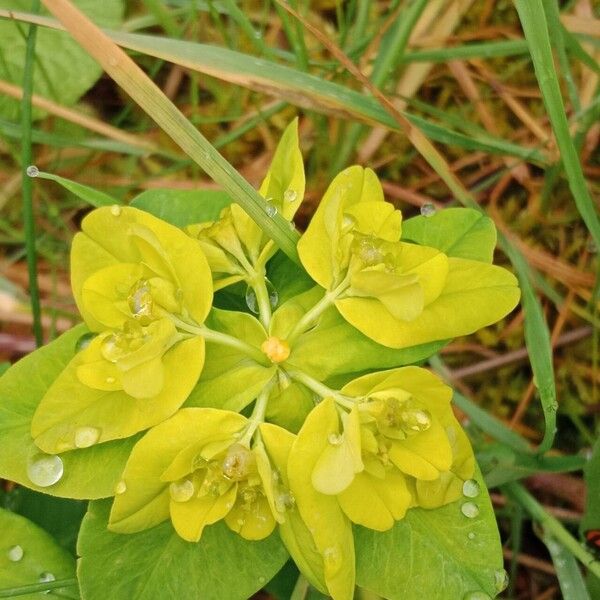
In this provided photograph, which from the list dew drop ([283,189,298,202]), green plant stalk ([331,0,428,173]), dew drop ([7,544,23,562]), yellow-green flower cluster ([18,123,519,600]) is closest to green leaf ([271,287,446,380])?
yellow-green flower cluster ([18,123,519,600])

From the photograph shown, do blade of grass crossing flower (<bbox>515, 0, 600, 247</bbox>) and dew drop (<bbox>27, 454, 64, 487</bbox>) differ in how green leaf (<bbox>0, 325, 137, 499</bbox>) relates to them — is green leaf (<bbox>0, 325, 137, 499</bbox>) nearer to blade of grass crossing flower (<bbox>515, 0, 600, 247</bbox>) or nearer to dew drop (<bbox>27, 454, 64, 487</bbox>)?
dew drop (<bbox>27, 454, 64, 487</bbox>)

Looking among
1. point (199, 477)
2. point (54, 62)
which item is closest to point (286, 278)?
point (199, 477)

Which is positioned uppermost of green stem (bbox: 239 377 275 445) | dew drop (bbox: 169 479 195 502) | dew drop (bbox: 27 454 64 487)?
green stem (bbox: 239 377 275 445)

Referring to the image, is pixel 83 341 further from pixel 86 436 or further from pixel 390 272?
pixel 390 272

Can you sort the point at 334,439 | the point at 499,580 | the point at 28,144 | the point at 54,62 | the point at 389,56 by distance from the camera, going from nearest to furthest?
1. the point at 334,439
2. the point at 499,580
3. the point at 28,144
4. the point at 389,56
5. the point at 54,62

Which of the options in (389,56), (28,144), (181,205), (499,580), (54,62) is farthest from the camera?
(54,62)

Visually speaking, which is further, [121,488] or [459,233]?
[459,233]
